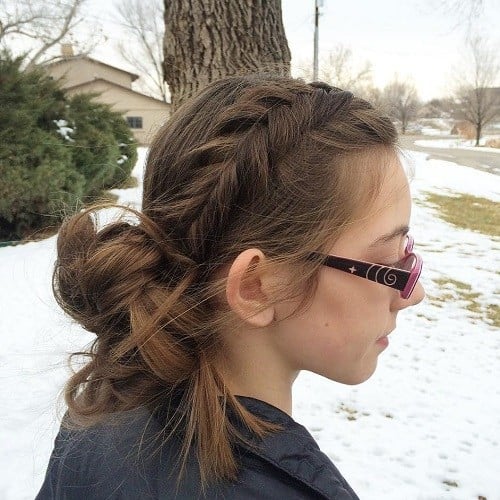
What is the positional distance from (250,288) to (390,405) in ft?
9.35

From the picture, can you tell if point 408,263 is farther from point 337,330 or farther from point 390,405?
point 390,405

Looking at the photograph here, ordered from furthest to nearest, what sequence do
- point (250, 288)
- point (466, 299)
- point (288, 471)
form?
1. point (466, 299)
2. point (250, 288)
3. point (288, 471)

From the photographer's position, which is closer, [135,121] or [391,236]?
[391,236]

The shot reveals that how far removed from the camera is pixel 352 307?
1.01 metres

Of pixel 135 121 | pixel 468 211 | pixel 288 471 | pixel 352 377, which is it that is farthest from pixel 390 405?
pixel 135 121

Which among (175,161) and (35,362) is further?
(35,362)

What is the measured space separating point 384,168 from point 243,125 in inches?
11.8

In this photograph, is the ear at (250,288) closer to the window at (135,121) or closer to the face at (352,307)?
the face at (352,307)

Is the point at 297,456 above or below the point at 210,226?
below

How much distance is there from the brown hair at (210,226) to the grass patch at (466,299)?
15.6ft

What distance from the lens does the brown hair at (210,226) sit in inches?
37.0

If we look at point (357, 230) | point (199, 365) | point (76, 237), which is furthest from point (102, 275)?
point (357, 230)

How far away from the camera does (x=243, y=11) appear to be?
3.08m

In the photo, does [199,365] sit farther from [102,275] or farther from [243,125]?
[243,125]
